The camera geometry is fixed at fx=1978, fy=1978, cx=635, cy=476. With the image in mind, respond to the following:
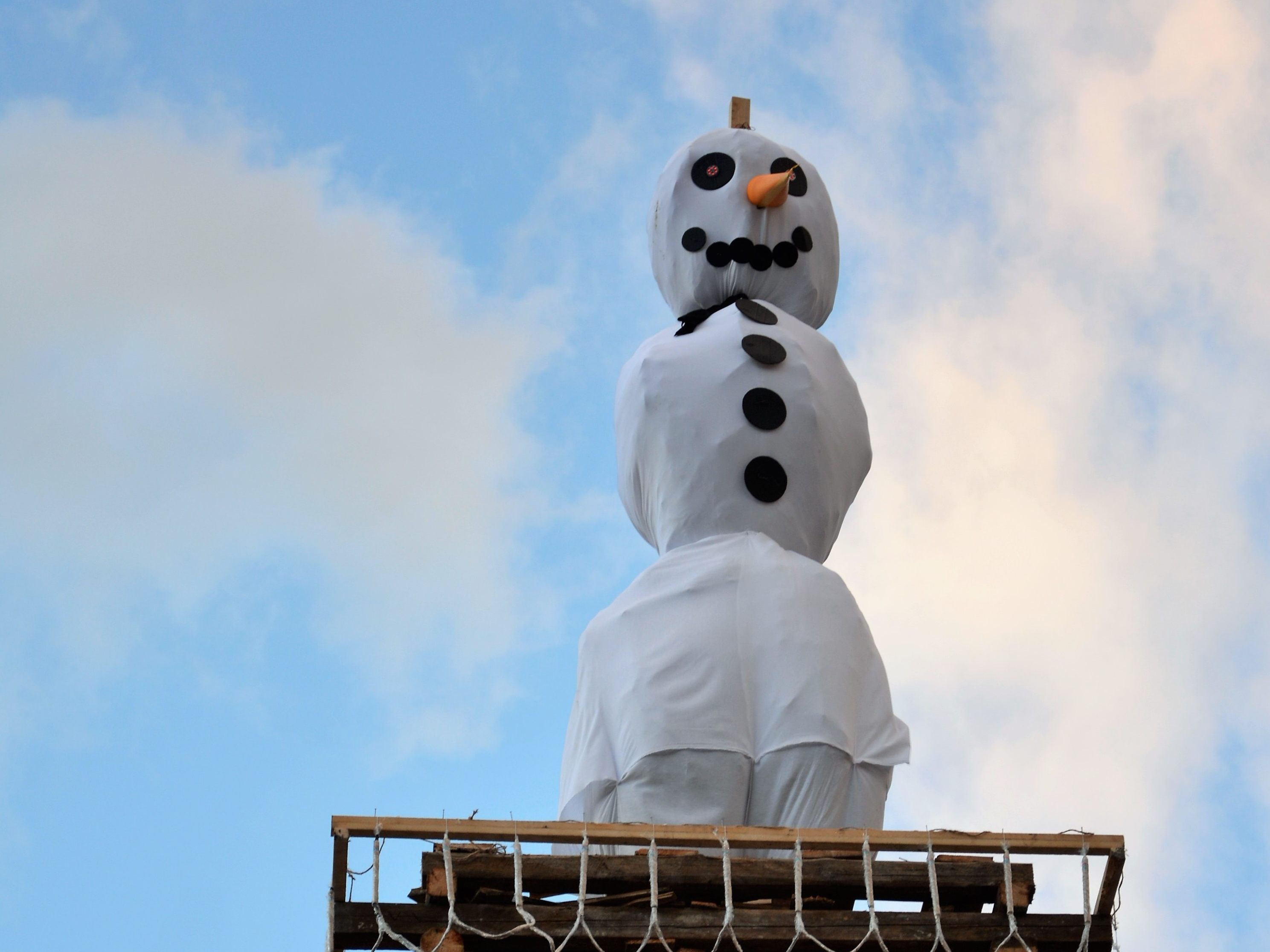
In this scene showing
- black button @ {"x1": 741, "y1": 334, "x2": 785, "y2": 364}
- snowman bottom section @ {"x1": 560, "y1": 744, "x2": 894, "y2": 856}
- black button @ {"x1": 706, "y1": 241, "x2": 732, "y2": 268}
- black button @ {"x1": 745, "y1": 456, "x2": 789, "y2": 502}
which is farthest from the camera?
black button @ {"x1": 706, "y1": 241, "x2": 732, "y2": 268}

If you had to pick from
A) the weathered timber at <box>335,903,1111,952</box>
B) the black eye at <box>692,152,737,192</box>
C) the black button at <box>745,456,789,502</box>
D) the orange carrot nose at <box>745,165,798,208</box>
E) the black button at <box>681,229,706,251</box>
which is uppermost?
the black eye at <box>692,152,737,192</box>

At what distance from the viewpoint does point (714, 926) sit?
810 centimetres

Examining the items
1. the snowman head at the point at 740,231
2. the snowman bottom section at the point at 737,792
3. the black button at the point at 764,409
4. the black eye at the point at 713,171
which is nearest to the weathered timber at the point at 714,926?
the snowman bottom section at the point at 737,792

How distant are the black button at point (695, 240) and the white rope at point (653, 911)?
4.62m

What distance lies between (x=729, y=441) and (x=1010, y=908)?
3.40 meters

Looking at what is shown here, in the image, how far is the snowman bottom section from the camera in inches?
381

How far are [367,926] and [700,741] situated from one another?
231 centimetres

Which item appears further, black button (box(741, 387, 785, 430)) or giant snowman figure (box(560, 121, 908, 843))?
black button (box(741, 387, 785, 430))

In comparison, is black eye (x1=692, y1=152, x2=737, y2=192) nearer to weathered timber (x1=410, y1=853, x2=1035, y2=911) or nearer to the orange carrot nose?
the orange carrot nose

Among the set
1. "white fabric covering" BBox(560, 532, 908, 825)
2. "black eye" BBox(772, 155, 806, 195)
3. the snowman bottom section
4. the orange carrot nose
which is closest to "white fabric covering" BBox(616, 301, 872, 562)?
"white fabric covering" BBox(560, 532, 908, 825)

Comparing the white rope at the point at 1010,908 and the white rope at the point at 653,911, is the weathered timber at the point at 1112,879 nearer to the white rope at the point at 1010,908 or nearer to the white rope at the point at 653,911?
the white rope at the point at 1010,908

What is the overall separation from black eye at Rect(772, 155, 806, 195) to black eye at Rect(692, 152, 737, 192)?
0.27 meters

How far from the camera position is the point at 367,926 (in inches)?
314

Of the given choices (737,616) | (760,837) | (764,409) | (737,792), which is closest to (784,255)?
(764,409)
